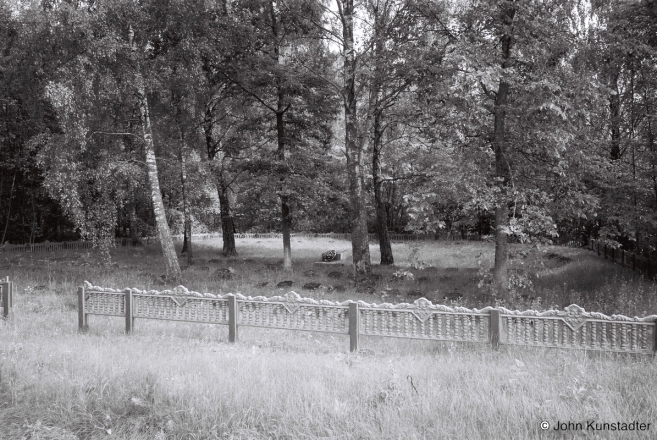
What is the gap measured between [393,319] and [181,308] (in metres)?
4.63

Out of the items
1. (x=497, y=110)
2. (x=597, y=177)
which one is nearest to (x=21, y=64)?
(x=497, y=110)

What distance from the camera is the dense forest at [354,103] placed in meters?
12.7

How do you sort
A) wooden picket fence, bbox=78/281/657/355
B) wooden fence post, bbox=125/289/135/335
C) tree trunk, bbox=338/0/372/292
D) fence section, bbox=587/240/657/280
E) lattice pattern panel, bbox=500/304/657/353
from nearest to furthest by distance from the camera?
lattice pattern panel, bbox=500/304/657/353
wooden picket fence, bbox=78/281/657/355
wooden fence post, bbox=125/289/135/335
fence section, bbox=587/240/657/280
tree trunk, bbox=338/0/372/292

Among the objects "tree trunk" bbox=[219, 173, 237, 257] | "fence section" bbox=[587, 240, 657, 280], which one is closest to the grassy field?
"fence section" bbox=[587, 240, 657, 280]

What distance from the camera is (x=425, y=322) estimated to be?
8602mm

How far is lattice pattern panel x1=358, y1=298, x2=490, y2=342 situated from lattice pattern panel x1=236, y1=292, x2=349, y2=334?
1.59 ft

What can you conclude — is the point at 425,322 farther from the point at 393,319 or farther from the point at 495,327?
the point at 495,327

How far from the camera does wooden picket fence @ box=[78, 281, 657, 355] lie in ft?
24.6

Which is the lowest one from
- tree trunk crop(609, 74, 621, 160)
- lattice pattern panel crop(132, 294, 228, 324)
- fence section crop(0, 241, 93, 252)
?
lattice pattern panel crop(132, 294, 228, 324)

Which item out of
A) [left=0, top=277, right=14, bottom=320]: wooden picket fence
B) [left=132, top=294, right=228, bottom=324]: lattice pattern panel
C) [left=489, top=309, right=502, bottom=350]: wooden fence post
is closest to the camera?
[left=489, top=309, right=502, bottom=350]: wooden fence post

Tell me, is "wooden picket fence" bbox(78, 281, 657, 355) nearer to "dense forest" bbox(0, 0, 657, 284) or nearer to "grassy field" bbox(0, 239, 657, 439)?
"grassy field" bbox(0, 239, 657, 439)

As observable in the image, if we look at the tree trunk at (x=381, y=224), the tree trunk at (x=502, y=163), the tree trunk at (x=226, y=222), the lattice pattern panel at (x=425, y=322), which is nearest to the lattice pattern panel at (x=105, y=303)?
the lattice pattern panel at (x=425, y=322)

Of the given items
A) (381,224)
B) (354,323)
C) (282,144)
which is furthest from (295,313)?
(381,224)

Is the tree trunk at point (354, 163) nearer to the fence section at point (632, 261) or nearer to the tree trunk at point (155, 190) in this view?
the tree trunk at point (155, 190)
